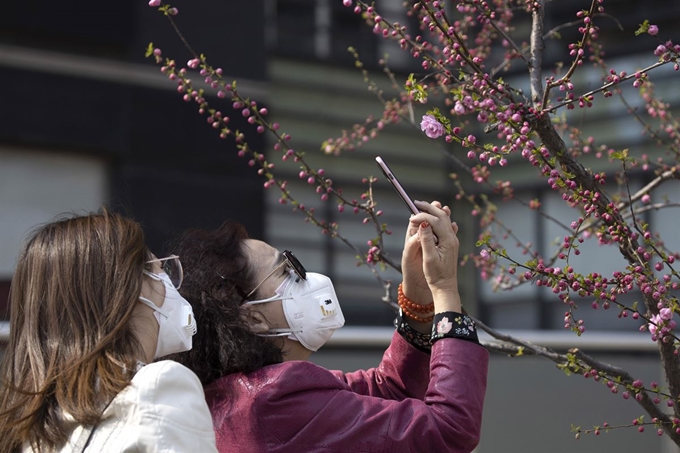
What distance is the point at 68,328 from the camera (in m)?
1.83

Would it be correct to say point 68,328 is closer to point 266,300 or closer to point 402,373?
point 266,300

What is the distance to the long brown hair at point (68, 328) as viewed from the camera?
1745mm

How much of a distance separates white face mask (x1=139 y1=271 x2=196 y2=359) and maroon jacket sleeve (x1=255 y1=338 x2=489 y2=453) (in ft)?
0.63

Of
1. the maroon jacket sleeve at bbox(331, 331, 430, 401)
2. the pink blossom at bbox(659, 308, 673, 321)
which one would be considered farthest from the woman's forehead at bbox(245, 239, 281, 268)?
the pink blossom at bbox(659, 308, 673, 321)

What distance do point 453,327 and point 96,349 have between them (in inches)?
29.0

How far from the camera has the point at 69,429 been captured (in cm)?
174

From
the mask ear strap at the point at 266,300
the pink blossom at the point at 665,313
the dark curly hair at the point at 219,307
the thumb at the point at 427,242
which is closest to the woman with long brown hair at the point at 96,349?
the dark curly hair at the point at 219,307

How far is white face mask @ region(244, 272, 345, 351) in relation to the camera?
230cm

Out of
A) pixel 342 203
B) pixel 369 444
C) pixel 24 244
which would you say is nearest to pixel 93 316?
pixel 24 244

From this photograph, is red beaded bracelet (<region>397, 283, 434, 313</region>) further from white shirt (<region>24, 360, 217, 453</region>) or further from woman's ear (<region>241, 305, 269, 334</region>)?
white shirt (<region>24, 360, 217, 453</region>)

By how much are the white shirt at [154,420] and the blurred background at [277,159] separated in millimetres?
4633

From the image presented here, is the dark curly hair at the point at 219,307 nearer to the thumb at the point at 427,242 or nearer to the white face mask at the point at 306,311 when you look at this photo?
the white face mask at the point at 306,311

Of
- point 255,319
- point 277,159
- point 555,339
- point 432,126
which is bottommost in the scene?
point 555,339

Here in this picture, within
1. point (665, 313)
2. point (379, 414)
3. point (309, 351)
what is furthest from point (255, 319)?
point (665, 313)
